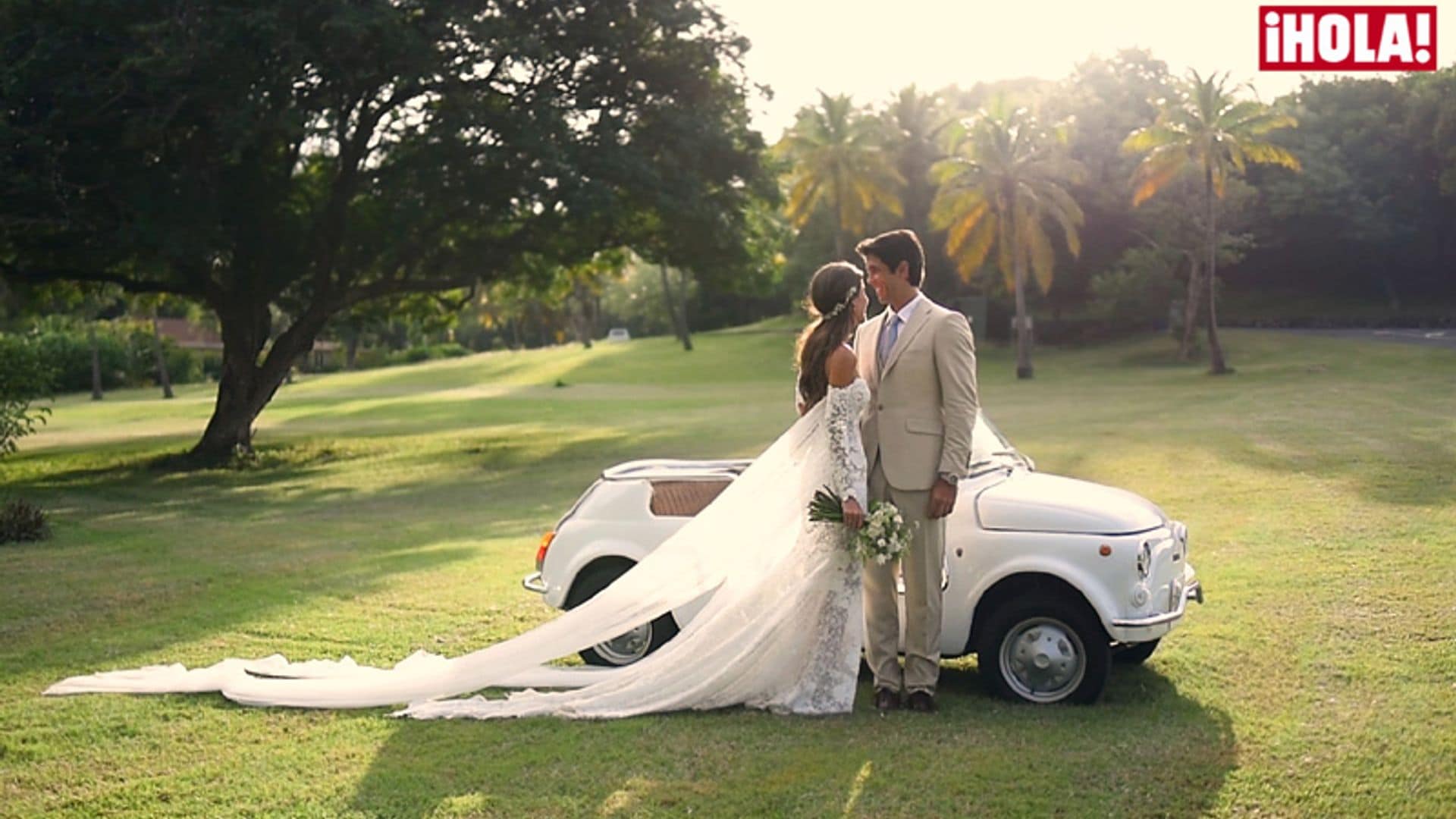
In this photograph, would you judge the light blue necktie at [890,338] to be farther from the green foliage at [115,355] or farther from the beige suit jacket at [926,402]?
the green foliage at [115,355]

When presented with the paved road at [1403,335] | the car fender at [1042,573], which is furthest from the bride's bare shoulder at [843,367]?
the paved road at [1403,335]

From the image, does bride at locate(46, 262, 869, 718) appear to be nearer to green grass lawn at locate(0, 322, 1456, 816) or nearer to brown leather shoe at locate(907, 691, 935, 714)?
green grass lawn at locate(0, 322, 1456, 816)

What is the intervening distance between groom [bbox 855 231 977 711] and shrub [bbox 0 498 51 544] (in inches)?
501

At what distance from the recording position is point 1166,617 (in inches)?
283

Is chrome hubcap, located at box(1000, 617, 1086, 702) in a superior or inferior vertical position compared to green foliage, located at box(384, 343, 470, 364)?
inferior

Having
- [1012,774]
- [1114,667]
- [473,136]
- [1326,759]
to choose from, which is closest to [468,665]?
[1012,774]

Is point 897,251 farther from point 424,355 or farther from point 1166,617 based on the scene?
point 424,355

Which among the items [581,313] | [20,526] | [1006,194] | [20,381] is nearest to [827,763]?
[20,526]

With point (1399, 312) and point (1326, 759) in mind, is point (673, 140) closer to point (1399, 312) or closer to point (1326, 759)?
point (1326, 759)

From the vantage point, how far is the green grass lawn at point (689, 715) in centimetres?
596

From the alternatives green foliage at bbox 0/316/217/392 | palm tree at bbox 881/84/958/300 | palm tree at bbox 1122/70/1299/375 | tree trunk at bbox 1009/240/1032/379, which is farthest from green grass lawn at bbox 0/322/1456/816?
green foliage at bbox 0/316/217/392

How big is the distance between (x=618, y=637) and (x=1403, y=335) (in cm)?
5492

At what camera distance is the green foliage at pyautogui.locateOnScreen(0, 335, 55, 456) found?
1961 centimetres

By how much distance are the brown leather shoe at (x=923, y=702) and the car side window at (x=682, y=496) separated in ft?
6.17
